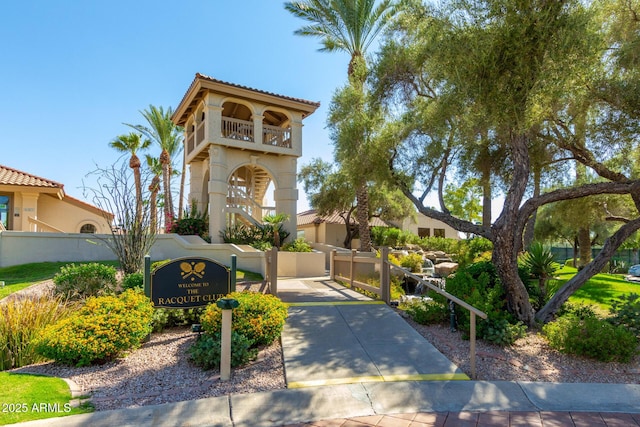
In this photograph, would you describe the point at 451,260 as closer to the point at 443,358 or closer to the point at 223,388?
the point at 443,358

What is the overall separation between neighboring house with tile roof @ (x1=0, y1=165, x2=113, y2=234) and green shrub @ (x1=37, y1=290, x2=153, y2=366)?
14.8m

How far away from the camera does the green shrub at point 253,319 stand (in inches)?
231

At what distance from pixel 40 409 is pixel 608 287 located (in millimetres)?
15682

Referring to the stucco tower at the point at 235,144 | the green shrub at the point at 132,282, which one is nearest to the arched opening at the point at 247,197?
the stucco tower at the point at 235,144

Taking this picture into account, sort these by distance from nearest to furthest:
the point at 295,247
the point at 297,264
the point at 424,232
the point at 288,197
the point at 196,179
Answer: the point at 297,264 < the point at 295,247 < the point at 288,197 < the point at 196,179 < the point at 424,232

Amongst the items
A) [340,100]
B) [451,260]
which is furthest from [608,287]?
[340,100]

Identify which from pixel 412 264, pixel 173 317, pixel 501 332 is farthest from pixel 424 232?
pixel 173 317

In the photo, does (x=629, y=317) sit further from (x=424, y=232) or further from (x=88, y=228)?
(x=424, y=232)

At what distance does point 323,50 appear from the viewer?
1903cm

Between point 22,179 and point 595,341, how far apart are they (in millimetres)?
23292

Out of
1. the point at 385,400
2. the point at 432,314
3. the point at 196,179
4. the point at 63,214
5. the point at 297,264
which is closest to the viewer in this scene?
the point at 385,400

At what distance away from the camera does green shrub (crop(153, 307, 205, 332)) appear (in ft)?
22.3

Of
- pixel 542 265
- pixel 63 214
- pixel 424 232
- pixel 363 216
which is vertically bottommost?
pixel 542 265

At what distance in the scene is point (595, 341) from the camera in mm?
5871
